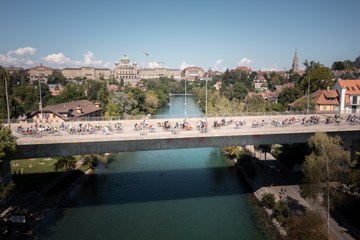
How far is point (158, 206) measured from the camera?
105 feet

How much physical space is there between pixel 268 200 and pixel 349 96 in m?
40.1

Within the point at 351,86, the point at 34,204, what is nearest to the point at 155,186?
the point at 34,204

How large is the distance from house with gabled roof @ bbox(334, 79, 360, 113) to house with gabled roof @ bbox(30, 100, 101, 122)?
163 ft

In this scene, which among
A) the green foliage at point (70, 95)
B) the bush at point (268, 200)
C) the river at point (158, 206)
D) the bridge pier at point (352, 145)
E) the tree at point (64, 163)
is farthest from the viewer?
the green foliage at point (70, 95)

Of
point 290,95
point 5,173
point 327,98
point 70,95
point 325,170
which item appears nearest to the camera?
point 325,170

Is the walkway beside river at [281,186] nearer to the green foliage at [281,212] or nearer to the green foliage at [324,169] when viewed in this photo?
the green foliage at [281,212]

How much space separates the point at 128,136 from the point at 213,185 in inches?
555

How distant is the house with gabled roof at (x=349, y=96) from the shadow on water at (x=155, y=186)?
30.7 meters

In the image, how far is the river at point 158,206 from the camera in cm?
2716

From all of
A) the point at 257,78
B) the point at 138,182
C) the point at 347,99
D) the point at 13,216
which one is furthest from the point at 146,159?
the point at 257,78

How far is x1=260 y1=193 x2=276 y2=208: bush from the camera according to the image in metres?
30.6

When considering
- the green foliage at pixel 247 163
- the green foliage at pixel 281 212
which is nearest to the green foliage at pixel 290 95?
the green foliage at pixel 247 163

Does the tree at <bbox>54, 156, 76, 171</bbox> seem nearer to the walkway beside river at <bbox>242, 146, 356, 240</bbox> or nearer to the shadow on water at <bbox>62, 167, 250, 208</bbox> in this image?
the shadow on water at <bbox>62, 167, 250, 208</bbox>

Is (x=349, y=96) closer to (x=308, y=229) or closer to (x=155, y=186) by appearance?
(x=155, y=186)
